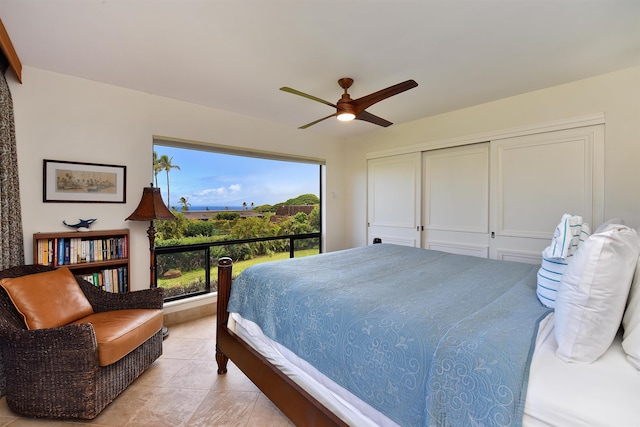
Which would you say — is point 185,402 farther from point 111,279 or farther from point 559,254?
point 559,254

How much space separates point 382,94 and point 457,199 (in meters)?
2.06

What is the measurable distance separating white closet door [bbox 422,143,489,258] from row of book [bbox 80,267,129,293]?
367 centimetres

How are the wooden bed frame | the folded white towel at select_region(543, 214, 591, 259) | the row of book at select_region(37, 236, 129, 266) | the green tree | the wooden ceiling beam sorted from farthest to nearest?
the green tree
the row of book at select_region(37, 236, 129, 266)
the wooden ceiling beam
the wooden bed frame
the folded white towel at select_region(543, 214, 591, 259)

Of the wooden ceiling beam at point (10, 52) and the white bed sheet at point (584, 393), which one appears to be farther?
the wooden ceiling beam at point (10, 52)

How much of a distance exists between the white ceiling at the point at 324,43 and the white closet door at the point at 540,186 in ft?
1.93

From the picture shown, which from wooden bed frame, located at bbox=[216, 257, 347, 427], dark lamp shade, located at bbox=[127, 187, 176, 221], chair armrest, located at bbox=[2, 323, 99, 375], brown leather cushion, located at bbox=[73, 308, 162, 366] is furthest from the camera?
dark lamp shade, located at bbox=[127, 187, 176, 221]

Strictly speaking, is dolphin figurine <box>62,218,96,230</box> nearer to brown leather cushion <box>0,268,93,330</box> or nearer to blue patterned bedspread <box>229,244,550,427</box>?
brown leather cushion <box>0,268,93,330</box>

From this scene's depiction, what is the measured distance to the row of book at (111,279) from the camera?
2543 mm

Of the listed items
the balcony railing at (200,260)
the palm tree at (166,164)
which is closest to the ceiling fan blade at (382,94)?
the palm tree at (166,164)

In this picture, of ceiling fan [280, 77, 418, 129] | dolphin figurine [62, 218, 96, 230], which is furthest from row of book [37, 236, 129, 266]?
ceiling fan [280, 77, 418, 129]

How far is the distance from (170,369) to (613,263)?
9.28ft

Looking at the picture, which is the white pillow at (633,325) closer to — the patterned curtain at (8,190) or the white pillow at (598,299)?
the white pillow at (598,299)

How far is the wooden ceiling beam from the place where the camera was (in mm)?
1864

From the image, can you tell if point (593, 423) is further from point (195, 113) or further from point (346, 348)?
point (195, 113)
